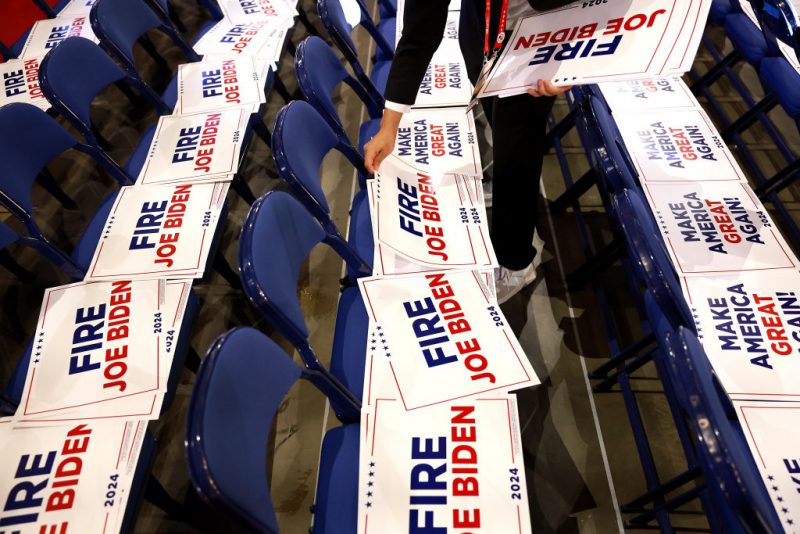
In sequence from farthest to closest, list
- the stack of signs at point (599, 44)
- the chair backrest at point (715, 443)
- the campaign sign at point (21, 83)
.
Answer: the campaign sign at point (21, 83)
the stack of signs at point (599, 44)
the chair backrest at point (715, 443)

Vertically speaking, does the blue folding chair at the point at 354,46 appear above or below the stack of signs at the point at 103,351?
above

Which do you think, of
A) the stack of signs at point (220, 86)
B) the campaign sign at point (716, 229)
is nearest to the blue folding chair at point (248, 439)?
the campaign sign at point (716, 229)

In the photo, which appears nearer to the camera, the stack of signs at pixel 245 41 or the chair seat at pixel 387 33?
the stack of signs at pixel 245 41

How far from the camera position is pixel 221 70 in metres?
2.32

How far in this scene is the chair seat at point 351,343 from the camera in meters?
1.43

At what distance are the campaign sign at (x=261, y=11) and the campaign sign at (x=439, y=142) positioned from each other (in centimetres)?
124

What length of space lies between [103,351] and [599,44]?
5.66 feet

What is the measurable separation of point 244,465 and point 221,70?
2054 mm

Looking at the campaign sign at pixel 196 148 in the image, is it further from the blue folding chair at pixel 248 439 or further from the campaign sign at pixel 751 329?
the campaign sign at pixel 751 329

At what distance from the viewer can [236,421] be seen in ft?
3.39

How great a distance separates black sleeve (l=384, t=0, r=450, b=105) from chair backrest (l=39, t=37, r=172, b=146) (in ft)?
4.72

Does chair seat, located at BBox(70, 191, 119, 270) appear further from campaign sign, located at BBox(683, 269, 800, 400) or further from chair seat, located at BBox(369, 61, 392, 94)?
campaign sign, located at BBox(683, 269, 800, 400)

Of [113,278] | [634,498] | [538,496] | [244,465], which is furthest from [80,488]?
[634,498]

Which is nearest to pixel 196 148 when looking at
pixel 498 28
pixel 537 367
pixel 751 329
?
pixel 498 28
